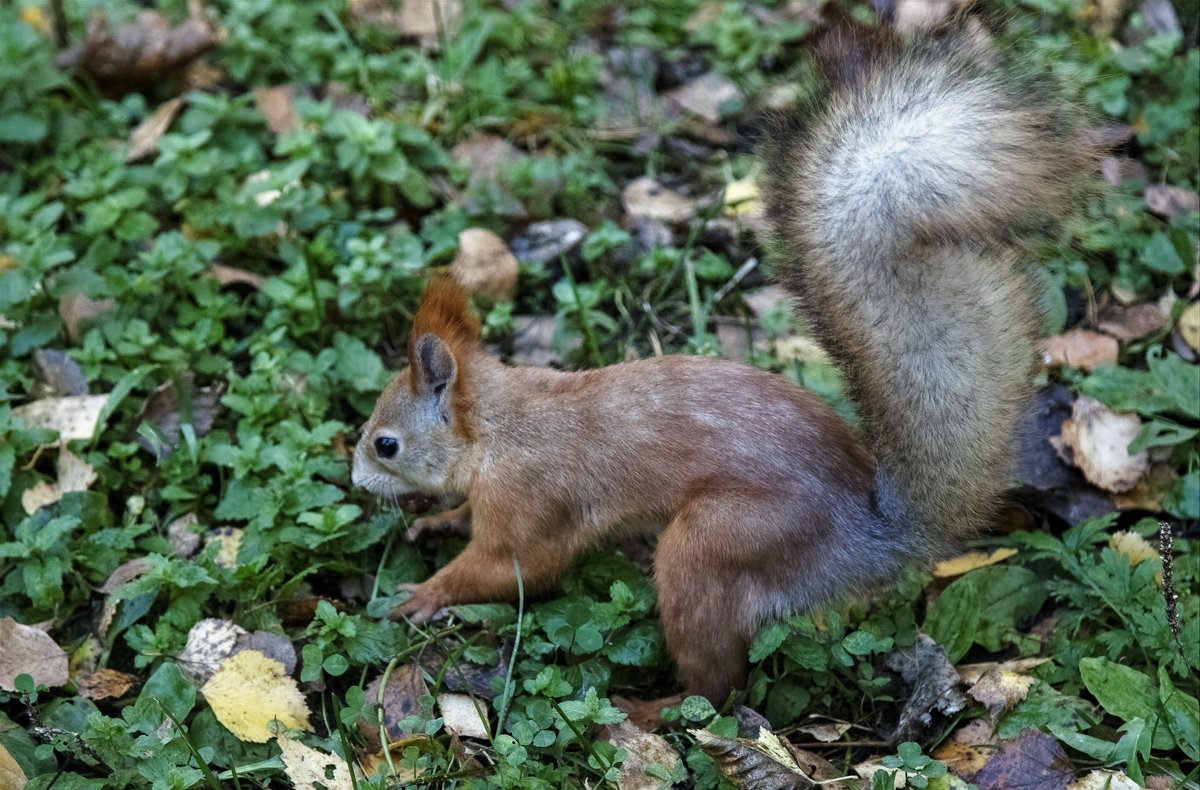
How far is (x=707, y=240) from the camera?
9.07ft

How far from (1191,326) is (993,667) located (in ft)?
3.12

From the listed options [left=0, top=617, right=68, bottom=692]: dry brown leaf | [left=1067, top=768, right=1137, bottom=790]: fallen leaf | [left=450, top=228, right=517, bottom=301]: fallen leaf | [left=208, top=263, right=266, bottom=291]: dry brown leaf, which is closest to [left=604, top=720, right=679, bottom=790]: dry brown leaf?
[left=1067, top=768, right=1137, bottom=790]: fallen leaf

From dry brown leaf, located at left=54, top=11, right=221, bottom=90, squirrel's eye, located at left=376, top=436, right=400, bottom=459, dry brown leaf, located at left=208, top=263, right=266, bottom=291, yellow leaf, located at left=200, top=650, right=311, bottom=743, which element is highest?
dry brown leaf, located at left=54, top=11, right=221, bottom=90

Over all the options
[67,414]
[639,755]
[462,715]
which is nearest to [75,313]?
[67,414]

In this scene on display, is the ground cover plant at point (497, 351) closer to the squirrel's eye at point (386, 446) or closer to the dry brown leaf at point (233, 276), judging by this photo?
the dry brown leaf at point (233, 276)

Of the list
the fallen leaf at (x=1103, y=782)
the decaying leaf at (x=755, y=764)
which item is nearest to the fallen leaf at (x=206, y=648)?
the decaying leaf at (x=755, y=764)

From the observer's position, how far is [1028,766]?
1687mm

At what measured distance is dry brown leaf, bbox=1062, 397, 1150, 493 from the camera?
6.79 ft

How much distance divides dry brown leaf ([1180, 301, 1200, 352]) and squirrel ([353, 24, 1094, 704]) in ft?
2.56

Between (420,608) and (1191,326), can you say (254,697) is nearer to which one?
(420,608)

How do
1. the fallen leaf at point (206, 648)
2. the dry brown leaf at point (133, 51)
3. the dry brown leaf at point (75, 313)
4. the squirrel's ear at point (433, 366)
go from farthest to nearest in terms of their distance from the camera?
1. the dry brown leaf at point (133, 51)
2. the dry brown leaf at point (75, 313)
3. the squirrel's ear at point (433, 366)
4. the fallen leaf at point (206, 648)

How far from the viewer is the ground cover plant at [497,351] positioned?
1724 mm

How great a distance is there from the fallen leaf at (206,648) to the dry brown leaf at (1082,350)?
1.72 m

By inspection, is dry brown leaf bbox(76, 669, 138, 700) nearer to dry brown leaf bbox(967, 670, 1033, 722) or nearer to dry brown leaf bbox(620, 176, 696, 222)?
dry brown leaf bbox(967, 670, 1033, 722)
